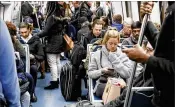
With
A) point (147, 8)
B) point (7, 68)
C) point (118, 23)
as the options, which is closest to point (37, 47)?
point (118, 23)

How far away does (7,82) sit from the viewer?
2.54 metres

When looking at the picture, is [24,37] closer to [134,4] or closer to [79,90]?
[79,90]

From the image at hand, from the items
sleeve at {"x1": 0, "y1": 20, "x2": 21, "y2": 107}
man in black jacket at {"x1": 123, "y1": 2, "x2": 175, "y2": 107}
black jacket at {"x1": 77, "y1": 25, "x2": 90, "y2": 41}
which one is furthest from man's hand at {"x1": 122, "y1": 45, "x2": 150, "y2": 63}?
black jacket at {"x1": 77, "y1": 25, "x2": 90, "y2": 41}

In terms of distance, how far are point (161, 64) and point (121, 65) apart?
262cm

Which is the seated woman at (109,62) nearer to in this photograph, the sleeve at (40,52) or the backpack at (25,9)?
the sleeve at (40,52)

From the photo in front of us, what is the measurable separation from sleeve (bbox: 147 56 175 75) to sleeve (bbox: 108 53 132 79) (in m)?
2.56

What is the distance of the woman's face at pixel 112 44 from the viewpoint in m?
5.12

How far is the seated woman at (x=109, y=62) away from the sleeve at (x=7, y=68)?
2.51m

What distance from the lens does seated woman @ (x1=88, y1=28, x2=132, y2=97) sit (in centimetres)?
507

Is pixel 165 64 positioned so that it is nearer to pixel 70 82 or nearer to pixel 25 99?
pixel 25 99

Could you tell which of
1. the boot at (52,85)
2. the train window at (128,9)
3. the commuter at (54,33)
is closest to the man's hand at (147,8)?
the commuter at (54,33)

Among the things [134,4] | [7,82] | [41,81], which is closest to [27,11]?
[134,4]

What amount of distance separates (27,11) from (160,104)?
40.3 feet

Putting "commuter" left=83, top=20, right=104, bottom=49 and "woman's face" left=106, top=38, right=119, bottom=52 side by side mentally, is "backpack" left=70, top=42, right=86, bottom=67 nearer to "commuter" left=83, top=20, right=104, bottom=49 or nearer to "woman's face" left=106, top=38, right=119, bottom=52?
"commuter" left=83, top=20, right=104, bottom=49
